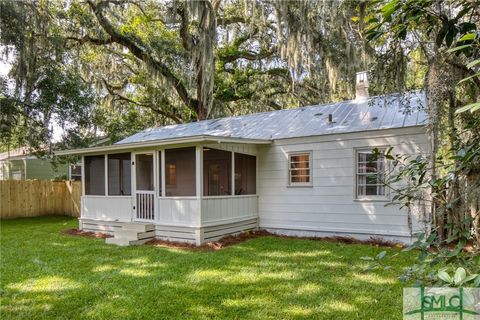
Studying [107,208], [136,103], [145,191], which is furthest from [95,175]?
[136,103]

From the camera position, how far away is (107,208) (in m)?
9.70

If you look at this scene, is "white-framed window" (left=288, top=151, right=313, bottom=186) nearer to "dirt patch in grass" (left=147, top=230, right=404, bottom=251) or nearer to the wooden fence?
"dirt patch in grass" (left=147, top=230, right=404, bottom=251)

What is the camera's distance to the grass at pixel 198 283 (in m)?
3.98

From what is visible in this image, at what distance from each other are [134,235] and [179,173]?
190 centimetres

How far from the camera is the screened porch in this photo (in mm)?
8039

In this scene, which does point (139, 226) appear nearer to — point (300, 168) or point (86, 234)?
point (86, 234)

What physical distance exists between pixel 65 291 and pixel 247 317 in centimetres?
264

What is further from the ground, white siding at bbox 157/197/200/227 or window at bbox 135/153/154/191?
window at bbox 135/153/154/191

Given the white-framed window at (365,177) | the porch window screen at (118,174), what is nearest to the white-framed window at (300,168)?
the white-framed window at (365,177)

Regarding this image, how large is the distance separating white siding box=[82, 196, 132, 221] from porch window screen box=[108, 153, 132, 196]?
30 cm

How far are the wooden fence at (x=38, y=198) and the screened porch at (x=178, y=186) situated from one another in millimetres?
5094

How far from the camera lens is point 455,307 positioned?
146 centimetres

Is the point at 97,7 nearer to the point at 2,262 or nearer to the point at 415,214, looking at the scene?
the point at 2,262

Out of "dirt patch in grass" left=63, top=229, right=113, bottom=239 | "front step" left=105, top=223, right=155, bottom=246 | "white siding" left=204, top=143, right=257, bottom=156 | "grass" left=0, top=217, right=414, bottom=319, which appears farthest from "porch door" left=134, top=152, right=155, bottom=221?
"white siding" left=204, top=143, right=257, bottom=156
